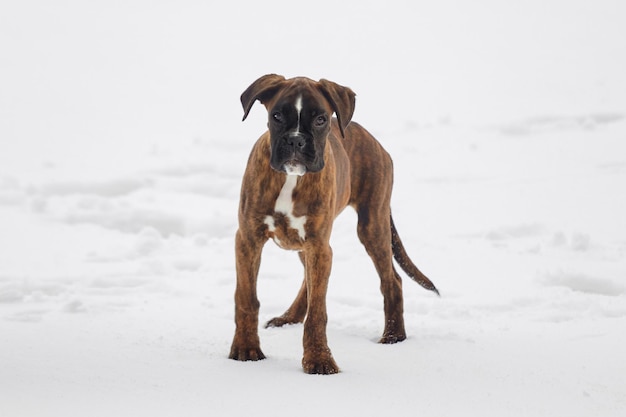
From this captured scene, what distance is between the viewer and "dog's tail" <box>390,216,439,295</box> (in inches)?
289

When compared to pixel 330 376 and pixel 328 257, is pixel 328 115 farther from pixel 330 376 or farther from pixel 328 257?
pixel 330 376

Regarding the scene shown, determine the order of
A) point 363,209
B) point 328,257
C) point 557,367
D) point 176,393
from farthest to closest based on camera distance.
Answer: point 363,209, point 557,367, point 328,257, point 176,393

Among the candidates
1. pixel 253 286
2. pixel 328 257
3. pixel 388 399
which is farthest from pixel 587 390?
pixel 253 286

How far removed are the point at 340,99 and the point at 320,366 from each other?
171cm

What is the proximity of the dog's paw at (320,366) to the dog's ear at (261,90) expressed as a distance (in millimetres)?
1615

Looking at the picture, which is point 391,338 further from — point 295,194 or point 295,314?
point 295,194

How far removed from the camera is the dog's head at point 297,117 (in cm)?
498

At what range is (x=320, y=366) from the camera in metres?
5.36

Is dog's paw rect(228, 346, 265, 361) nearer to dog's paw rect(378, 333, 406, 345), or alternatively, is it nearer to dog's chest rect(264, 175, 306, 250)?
dog's chest rect(264, 175, 306, 250)

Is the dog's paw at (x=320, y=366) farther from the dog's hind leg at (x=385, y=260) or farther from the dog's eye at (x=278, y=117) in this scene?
the dog's eye at (x=278, y=117)

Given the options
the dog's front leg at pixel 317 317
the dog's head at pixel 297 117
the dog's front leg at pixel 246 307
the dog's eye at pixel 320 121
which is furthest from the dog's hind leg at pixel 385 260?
the dog's eye at pixel 320 121

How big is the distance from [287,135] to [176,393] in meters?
1.63

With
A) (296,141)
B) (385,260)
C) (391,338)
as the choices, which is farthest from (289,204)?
(391,338)

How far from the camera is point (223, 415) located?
4.45 m
